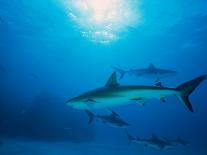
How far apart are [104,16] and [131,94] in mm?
21086

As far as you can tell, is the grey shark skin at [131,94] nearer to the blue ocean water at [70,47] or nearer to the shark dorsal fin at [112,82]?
the shark dorsal fin at [112,82]

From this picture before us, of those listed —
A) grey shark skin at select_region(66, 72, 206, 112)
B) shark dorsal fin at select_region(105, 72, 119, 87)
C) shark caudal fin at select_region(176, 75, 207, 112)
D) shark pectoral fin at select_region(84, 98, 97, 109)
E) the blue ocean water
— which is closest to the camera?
grey shark skin at select_region(66, 72, 206, 112)

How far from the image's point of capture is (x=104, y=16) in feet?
81.8

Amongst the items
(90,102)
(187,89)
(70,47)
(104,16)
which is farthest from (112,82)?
(70,47)

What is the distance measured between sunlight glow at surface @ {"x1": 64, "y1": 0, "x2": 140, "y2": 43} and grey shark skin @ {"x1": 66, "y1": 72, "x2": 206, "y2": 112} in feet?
54.5

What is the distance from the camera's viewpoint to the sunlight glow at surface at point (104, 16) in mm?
21625

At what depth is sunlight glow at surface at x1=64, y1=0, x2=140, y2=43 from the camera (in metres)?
21.6

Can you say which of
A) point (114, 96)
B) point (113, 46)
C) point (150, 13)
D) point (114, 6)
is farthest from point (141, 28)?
point (114, 96)

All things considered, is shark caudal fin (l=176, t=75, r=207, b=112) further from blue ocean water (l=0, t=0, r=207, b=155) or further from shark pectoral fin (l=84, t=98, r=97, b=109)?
blue ocean water (l=0, t=0, r=207, b=155)

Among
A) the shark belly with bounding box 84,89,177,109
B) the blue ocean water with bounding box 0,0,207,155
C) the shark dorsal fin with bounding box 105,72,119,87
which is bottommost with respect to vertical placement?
the shark belly with bounding box 84,89,177,109

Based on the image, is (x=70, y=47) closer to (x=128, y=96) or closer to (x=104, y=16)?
(x=104, y=16)

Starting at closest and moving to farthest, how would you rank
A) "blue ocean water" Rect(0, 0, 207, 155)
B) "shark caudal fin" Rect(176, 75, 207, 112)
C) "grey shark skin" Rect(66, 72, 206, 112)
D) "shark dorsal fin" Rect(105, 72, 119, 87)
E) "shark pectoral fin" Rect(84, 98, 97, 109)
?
"grey shark skin" Rect(66, 72, 206, 112), "shark caudal fin" Rect(176, 75, 207, 112), "shark pectoral fin" Rect(84, 98, 97, 109), "shark dorsal fin" Rect(105, 72, 119, 87), "blue ocean water" Rect(0, 0, 207, 155)

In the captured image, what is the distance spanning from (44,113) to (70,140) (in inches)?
154

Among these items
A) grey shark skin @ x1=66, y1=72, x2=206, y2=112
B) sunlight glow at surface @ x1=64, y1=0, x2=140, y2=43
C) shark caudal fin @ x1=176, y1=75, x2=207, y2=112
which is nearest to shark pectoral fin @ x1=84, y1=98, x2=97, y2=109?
grey shark skin @ x1=66, y1=72, x2=206, y2=112
